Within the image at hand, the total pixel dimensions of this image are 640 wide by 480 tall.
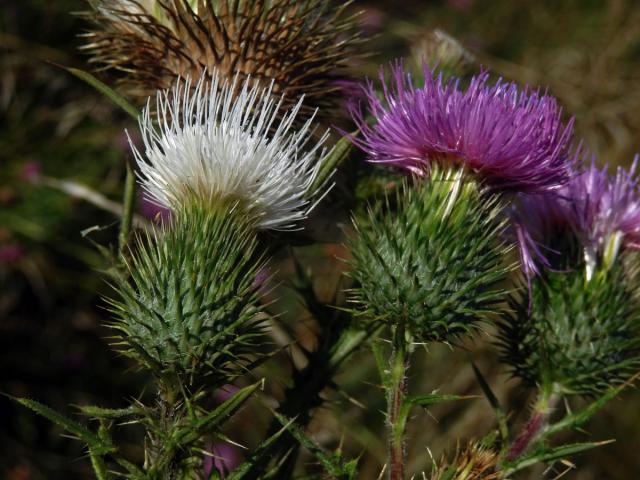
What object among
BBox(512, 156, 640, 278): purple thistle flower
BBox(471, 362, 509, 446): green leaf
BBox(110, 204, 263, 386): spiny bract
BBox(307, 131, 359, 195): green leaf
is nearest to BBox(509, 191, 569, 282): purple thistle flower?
BBox(512, 156, 640, 278): purple thistle flower

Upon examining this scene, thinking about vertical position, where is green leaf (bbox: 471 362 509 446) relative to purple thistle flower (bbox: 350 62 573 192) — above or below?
below

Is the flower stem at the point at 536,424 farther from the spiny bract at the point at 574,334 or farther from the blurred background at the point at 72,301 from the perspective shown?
the blurred background at the point at 72,301

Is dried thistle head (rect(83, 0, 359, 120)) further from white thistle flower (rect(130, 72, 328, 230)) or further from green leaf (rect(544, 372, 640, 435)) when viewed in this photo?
green leaf (rect(544, 372, 640, 435))

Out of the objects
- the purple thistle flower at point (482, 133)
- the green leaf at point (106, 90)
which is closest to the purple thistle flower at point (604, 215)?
the purple thistle flower at point (482, 133)

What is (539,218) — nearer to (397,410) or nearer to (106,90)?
(397,410)

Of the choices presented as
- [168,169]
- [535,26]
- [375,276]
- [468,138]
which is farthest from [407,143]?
[535,26]

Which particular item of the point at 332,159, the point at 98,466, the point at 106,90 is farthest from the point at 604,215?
the point at 98,466

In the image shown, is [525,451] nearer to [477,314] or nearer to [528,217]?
[477,314]
